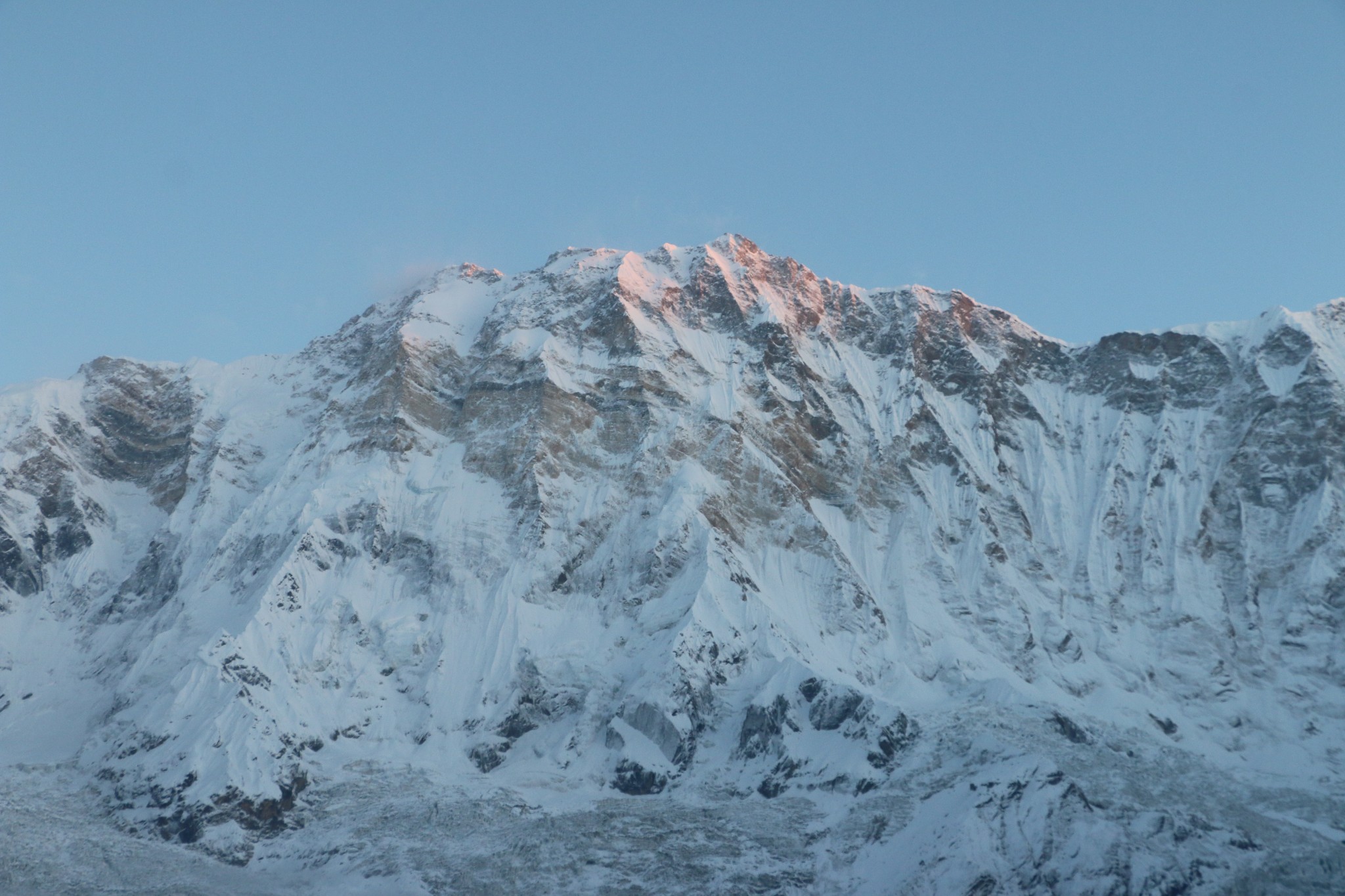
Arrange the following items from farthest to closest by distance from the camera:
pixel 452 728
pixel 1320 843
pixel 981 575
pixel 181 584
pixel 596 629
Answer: pixel 981 575 → pixel 181 584 → pixel 596 629 → pixel 452 728 → pixel 1320 843

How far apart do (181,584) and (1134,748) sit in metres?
129

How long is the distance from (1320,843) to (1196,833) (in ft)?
66.2

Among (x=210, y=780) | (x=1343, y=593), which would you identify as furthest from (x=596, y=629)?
(x=1343, y=593)

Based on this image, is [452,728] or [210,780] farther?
[452,728]

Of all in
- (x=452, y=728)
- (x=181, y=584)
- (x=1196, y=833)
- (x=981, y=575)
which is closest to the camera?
(x=1196, y=833)

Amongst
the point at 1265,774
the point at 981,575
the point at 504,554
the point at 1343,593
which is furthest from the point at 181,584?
the point at 1343,593

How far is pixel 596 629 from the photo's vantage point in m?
168

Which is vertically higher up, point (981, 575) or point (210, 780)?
point (981, 575)

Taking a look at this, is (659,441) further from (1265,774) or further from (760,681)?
(1265,774)

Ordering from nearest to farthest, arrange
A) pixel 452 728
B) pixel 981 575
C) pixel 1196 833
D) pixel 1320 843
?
1. pixel 1196 833
2. pixel 1320 843
3. pixel 452 728
4. pixel 981 575

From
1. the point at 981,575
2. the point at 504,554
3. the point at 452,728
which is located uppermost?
the point at 981,575

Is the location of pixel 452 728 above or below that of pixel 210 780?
above

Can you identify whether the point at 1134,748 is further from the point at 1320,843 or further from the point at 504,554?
the point at 504,554

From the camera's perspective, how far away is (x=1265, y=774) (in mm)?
158750
